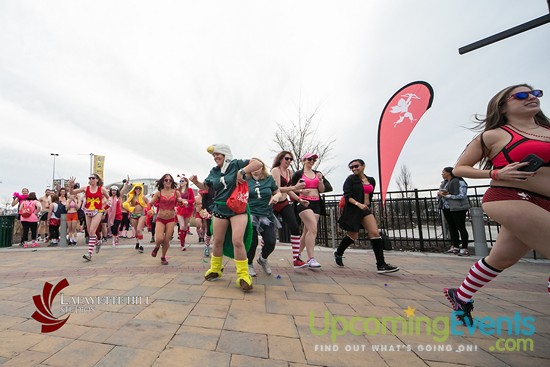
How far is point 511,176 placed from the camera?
179 cm

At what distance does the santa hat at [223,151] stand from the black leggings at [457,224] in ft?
19.2

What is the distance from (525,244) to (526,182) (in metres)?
0.49

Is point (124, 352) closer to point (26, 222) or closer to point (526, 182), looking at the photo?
point (526, 182)

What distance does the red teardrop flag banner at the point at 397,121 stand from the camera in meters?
5.43

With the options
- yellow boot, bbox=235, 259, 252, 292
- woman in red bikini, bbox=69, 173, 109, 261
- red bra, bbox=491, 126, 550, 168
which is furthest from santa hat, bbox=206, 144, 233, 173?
woman in red bikini, bbox=69, 173, 109, 261

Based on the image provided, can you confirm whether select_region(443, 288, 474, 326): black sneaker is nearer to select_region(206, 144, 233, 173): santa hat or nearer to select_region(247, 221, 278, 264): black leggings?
select_region(247, 221, 278, 264): black leggings

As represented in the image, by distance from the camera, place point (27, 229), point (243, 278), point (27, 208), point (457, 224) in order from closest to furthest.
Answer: point (243, 278) < point (457, 224) < point (27, 208) < point (27, 229)

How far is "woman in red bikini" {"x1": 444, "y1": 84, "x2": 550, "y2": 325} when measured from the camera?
5.82ft

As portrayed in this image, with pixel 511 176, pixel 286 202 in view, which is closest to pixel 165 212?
pixel 286 202

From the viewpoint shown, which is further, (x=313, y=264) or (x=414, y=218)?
(x=414, y=218)

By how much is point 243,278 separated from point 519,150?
2.80 metres

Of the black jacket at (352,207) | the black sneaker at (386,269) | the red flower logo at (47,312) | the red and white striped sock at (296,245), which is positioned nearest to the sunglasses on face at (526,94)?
the black jacket at (352,207)

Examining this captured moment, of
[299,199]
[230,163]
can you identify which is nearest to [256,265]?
[299,199]

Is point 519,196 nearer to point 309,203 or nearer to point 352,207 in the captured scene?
point 352,207
